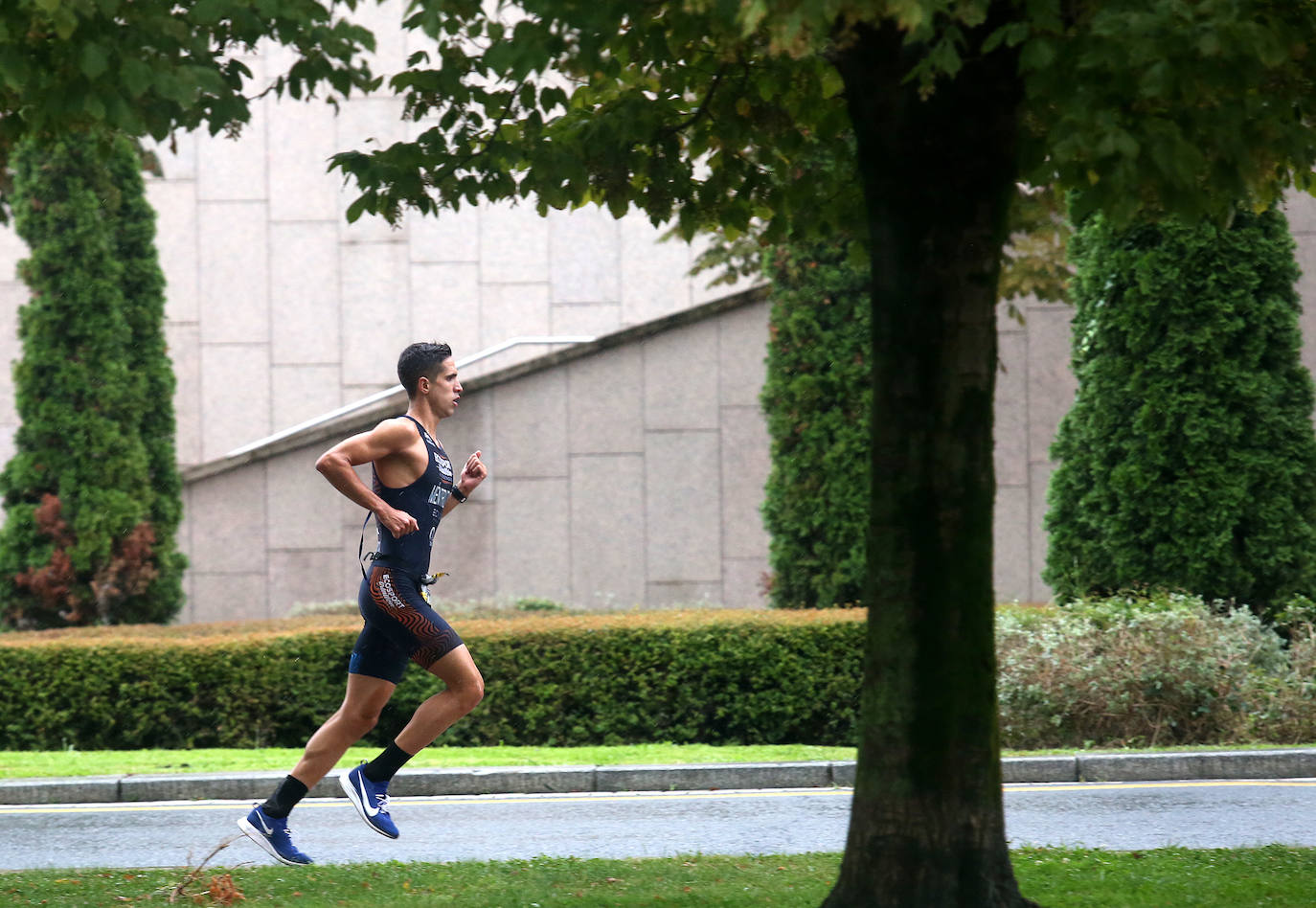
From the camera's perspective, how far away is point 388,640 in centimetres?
621

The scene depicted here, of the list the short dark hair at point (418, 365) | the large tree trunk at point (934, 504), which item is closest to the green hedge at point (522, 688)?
the short dark hair at point (418, 365)

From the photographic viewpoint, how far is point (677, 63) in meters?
6.15

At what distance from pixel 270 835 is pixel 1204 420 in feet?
30.6

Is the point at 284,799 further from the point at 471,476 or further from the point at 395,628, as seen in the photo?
the point at 471,476

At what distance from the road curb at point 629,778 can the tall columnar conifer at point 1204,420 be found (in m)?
3.42

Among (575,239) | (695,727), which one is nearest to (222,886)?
(695,727)

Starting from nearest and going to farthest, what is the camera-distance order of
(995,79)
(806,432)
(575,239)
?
(995,79) < (806,432) < (575,239)

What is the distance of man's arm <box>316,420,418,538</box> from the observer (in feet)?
19.8

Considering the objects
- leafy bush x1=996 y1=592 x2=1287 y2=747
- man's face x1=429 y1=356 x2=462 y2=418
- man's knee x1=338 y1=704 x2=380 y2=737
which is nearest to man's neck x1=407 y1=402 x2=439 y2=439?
man's face x1=429 y1=356 x2=462 y2=418

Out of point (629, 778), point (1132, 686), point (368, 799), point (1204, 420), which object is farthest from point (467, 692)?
point (1204, 420)

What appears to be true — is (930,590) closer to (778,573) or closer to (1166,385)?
(1166,385)

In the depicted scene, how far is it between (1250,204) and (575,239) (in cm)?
1298

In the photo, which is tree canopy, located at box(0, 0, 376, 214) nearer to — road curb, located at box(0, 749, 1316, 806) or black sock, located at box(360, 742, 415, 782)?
black sock, located at box(360, 742, 415, 782)

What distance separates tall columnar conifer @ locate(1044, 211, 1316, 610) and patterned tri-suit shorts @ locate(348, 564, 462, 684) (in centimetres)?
833
